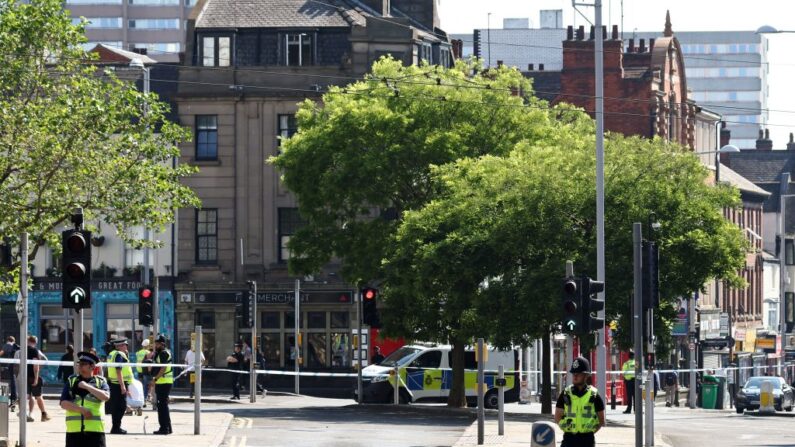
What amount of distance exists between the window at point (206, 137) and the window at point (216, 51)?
2.15 meters

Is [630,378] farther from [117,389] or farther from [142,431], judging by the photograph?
[117,389]

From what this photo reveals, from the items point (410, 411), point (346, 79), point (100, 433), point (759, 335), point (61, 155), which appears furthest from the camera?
point (759, 335)

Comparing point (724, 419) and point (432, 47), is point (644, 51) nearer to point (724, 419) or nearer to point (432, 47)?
point (432, 47)

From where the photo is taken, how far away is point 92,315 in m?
62.3

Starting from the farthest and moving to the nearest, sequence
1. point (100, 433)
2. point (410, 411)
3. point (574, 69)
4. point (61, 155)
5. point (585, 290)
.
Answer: point (574, 69) < point (410, 411) < point (61, 155) < point (585, 290) < point (100, 433)

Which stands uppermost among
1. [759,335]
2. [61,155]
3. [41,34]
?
[41,34]

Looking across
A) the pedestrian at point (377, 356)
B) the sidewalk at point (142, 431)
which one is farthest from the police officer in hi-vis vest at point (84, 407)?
the pedestrian at point (377, 356)

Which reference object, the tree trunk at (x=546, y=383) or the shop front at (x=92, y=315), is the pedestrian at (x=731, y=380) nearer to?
the shop front at (x=92, y=315)

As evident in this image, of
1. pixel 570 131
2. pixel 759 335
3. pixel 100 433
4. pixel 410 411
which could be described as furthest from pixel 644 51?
pixel 100 433

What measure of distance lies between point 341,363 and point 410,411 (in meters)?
18.4

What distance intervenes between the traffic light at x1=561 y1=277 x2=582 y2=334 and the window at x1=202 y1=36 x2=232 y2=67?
35106 millimetres

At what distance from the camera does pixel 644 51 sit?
83062mm

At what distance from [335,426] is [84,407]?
1529cm

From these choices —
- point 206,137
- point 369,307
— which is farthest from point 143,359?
point 206,137
